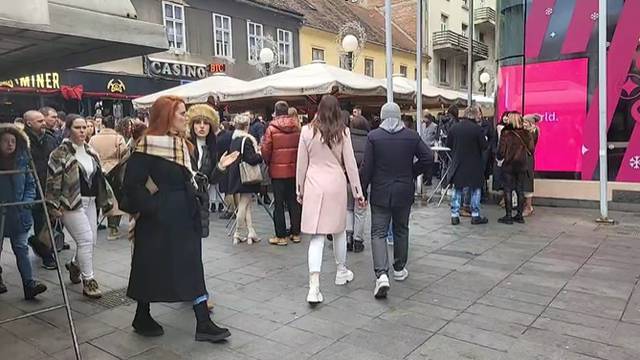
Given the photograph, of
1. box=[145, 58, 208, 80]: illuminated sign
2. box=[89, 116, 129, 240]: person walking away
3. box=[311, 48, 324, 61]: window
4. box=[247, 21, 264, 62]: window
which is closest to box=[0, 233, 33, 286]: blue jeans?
box=[89, 116, 129, 240]: person walking away

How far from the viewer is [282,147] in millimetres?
6434

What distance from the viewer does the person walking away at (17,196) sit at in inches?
165

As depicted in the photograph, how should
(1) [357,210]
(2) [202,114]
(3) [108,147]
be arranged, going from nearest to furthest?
(2) [202,114], (1) [357,210], (3) [108,147]

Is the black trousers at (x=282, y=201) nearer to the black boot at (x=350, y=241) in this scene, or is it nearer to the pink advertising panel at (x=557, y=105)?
the black boot at (x=350, y=241)

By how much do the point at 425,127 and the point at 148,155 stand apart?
1027cm

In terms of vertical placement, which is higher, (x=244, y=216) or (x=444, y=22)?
(x=444, y=22)

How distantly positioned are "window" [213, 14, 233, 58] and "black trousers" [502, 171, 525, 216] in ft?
53.1

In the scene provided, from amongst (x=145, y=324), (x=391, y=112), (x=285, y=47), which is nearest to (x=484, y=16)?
(x=285, y=47)

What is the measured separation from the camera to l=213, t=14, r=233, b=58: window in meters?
21.1

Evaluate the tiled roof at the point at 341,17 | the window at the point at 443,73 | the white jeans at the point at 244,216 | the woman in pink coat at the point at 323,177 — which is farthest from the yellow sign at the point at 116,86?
the window at the point at 443,73

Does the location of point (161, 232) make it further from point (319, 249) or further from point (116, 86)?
point (116, 86)

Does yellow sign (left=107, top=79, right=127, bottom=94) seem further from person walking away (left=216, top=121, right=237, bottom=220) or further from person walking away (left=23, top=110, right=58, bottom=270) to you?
person walking away (left=23, top=110, right=58, bottom=270)

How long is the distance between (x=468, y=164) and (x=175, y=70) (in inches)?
580

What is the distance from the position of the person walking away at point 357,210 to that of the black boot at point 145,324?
9.30 feet
